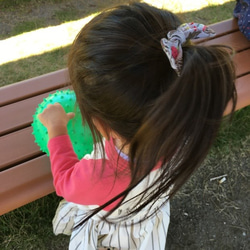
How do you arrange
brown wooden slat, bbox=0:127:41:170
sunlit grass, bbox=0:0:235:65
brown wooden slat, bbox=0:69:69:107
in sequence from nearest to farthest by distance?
brown wooden slat, bbox=0:127:41:170
brown wooden slat, bbox=0:69:69:107
sunlit grass, bbox=0:0:235:65

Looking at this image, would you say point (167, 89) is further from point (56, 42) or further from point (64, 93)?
point (56, 42)

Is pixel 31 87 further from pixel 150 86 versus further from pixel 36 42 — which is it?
pixel 36 42

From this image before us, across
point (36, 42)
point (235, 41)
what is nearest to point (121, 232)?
point (235, 41)

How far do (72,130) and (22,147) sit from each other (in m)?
0.23

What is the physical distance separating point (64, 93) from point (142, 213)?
55 centimetres

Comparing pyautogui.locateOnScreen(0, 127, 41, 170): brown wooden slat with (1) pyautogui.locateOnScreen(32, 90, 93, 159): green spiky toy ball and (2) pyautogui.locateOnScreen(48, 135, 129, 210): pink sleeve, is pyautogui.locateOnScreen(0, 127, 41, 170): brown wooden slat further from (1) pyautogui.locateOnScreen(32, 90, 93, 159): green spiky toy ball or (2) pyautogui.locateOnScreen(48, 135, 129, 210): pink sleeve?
(2) pyautogui.locateOnScreen(48, 135, 129, 210): pink sleeve

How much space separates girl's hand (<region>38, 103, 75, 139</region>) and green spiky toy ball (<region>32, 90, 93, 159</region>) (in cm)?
2

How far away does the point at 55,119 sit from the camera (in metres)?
1.20

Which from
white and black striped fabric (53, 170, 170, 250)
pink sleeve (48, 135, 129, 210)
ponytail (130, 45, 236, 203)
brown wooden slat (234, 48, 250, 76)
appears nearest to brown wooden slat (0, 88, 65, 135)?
pink sleeve (48, 135, 129, 210)

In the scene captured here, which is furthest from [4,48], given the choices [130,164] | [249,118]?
[130,164]

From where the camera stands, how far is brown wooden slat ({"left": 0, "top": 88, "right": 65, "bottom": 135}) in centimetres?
139

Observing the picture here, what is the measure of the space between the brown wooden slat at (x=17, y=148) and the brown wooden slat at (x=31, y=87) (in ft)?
0.64

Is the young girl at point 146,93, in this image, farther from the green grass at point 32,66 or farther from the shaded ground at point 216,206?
the green grass at point 32,66

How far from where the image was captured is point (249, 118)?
222cm
